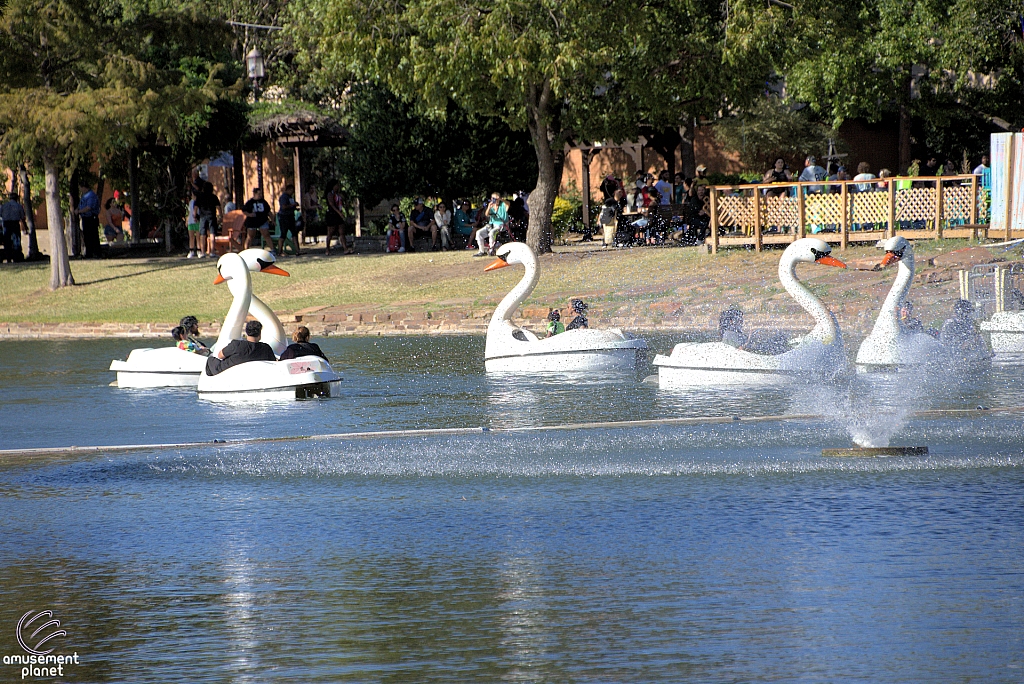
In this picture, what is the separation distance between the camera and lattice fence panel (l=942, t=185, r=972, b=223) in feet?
74.9

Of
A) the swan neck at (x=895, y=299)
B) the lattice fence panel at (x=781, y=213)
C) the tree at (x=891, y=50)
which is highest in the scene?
the tree at (x=891, y=50)

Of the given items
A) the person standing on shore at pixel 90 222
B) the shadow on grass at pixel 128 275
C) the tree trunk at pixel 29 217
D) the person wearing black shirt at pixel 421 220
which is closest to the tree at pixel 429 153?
the person wearing black shirt at pixel 421 220

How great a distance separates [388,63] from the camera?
2464 cm

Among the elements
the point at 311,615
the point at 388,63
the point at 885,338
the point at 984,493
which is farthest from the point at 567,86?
the point at 311,615

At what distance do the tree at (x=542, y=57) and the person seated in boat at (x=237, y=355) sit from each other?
33.7ft

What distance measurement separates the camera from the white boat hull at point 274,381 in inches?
543

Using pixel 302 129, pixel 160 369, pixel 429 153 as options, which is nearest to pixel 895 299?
pixel 160 369

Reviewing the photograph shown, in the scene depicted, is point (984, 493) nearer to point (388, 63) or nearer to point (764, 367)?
point (764, 367)

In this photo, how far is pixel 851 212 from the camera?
2381cm

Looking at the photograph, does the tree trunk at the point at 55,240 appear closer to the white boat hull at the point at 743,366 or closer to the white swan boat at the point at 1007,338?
the white boat hull at the point at 743,366

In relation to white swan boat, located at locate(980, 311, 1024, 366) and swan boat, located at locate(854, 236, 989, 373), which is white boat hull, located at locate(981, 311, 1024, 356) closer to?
white swan boat, located at locate(980, 311, 1024, 366)

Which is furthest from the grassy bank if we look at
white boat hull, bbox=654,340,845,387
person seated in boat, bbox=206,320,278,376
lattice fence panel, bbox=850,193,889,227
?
person seated in boat, bbox=206,320,278,376

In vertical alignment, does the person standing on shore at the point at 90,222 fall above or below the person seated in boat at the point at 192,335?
above
